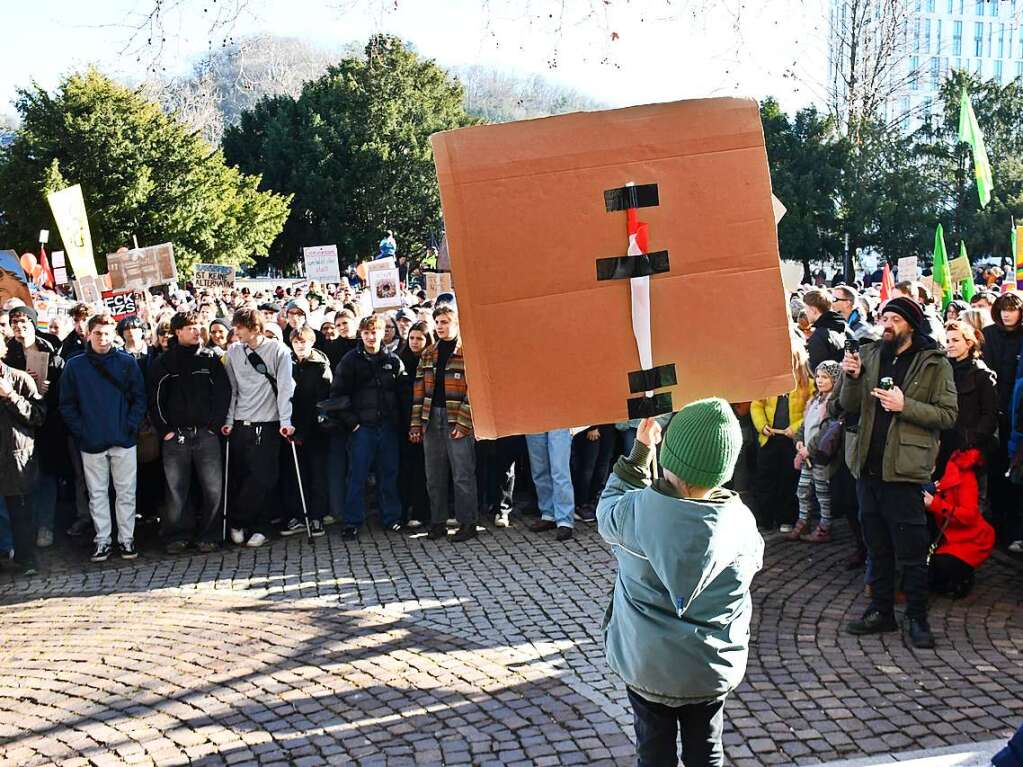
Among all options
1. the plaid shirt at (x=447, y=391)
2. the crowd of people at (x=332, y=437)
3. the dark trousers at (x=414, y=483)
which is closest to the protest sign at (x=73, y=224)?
the crowd of people at (x=332, y=437)

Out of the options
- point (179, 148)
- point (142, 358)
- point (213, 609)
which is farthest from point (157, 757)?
point (179, 148)

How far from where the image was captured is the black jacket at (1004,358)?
28.3 feet

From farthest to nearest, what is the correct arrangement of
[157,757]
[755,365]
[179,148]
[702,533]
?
[179,148] → [157,757] → [755,365] → [702,533]

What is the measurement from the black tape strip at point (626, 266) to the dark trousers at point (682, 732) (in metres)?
1.41

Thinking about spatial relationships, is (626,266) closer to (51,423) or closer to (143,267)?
(51,423)

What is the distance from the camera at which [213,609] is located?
7.18 m

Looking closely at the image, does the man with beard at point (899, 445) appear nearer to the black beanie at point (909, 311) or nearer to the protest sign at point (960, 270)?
the black beanie at point (909, 311)

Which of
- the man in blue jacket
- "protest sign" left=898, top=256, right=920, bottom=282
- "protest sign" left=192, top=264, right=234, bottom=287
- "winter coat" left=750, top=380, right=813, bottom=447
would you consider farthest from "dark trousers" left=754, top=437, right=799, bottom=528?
"protest sign" left=192, top=264, right=234, bottom=287

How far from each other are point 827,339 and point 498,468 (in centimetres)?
310

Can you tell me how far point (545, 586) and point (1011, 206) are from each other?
41.5 metres

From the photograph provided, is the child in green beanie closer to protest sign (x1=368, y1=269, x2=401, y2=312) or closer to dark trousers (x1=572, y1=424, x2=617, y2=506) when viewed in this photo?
dark trousers (x1=572, y1=424, x2=617, y2=506)

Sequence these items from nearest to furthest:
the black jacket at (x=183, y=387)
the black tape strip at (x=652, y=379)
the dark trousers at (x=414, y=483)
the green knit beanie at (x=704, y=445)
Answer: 1. the green knit beanie at (x=704, y=445)
2. the black tape strip at (x=652, y=379)
3. the black jacket at (x=183, y=387)
4. the dark trousers at (x=414, y=483)

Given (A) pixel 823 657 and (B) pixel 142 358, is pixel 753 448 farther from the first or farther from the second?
(B) pixel 142 358

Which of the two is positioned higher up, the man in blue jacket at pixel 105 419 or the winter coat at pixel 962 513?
the man in blue jacket at pixel 105 419
